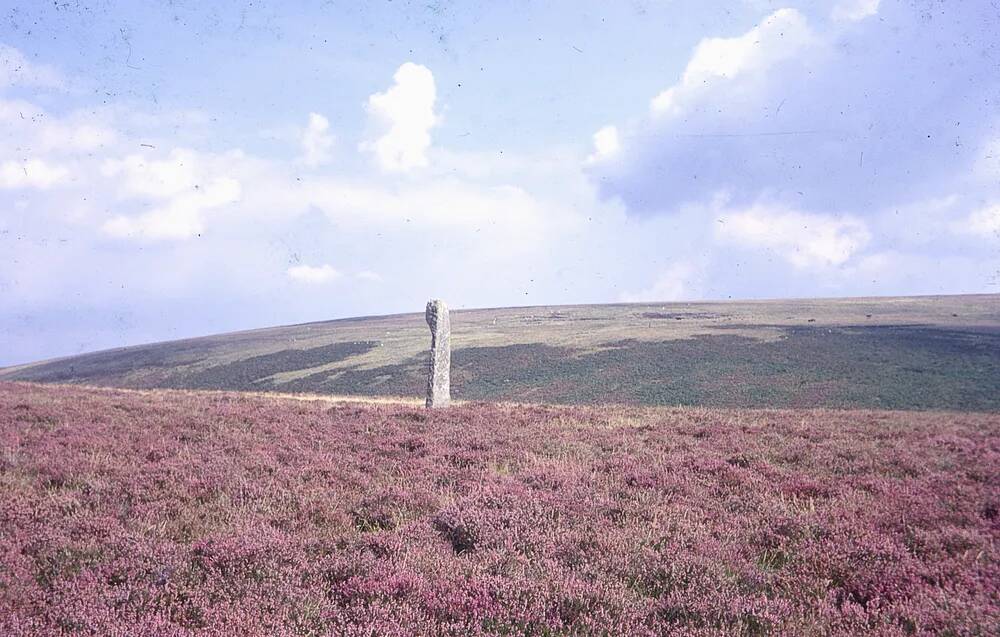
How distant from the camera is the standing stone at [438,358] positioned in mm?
21578

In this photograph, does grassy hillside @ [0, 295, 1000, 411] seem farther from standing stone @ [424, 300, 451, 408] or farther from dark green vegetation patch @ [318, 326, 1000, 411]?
standing stone @ [424, 300, 451, 408]

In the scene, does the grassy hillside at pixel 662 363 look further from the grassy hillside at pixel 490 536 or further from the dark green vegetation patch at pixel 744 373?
the grassy hillside at pixel 490 536

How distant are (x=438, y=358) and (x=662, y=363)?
2623cm

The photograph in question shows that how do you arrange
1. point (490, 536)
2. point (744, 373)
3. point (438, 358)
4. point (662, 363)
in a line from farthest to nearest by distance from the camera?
1. point (662, 363)
2. point (744, 373)
3. point (438, 358)
4. point (490, 536)

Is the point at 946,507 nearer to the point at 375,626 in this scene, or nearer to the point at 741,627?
the point at 741,627

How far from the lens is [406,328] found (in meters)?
86.8

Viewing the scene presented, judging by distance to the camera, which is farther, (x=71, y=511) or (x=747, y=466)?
(x=747, y=466)

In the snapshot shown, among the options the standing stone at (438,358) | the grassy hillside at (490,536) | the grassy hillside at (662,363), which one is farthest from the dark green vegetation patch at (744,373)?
the grassy hillside at (490,536)

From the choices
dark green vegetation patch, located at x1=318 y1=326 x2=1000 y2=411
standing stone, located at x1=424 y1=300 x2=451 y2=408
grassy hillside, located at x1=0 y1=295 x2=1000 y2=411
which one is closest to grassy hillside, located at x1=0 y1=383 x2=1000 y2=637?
standing stone, located at x1=424 y1=300 x2=451 y2=408

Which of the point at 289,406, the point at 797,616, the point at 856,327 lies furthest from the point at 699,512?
the point at 856,327

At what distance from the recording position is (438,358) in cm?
2216

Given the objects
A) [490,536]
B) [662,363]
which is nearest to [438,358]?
[490,536]

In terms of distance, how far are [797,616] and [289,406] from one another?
16.9 meters

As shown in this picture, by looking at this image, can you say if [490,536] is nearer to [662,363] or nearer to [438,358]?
[438,358]
